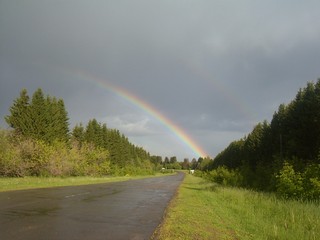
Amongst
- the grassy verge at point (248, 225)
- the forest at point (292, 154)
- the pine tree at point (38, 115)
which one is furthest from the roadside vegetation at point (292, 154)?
the pine tree at point (38, 115)

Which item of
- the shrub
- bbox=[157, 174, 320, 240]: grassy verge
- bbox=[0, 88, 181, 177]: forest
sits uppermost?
bbox=[0, 88, 181, 177]: forest

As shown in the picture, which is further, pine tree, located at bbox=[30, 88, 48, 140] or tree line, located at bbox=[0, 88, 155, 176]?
pine tree, located at bbox=[30, 88, 48, 140]

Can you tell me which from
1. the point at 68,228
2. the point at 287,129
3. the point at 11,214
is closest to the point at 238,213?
the point at 68,228

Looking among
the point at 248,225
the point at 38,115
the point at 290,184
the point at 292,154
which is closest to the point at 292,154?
the point at 292,154

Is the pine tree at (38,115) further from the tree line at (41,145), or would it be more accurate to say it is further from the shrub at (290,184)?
the shrub at (290,184)

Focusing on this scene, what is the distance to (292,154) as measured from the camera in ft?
140

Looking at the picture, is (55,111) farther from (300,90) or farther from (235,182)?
(300,90)

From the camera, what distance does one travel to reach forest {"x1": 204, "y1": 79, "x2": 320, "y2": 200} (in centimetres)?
2392

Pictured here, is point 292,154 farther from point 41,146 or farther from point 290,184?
point 41,146

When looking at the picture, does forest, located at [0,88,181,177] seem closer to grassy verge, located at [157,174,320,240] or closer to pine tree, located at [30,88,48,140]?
pine tree, located at [30,88,48,140]

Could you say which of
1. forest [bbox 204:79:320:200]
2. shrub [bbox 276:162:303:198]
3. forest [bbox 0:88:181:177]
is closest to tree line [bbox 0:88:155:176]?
forest [bbox 0:88:181:177]

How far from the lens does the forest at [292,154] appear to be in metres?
23.9

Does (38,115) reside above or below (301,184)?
above

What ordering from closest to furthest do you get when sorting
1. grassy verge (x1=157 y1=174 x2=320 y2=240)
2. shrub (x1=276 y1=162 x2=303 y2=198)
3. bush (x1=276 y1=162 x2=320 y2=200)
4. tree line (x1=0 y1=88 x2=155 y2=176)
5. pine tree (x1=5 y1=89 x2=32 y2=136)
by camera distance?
1. grassy verge (x1=157 y1=174 x2=320 y2=240)
2. bush (x1=276 y1=162 x2=320 y2=200)
3. shrub (x1=276 y1=162 x2=303 y2=198)
4. tree line (x1=0 y1=88 x2=155 y2=176)
5. pine tree (x1=5 y1=89 x2=32 y2=136)
